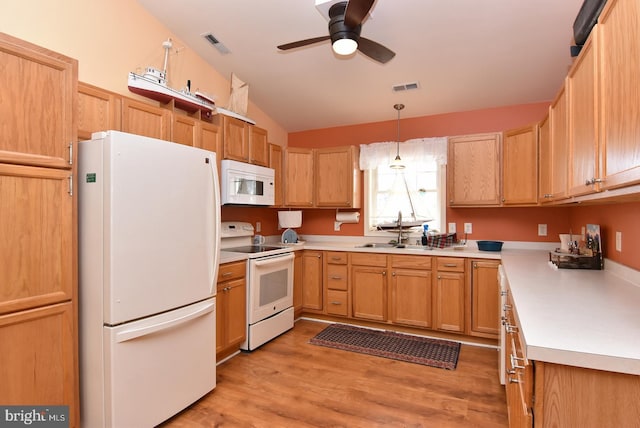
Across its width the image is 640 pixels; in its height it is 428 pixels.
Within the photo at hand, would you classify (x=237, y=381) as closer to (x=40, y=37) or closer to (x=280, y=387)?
(x=280, y=387)

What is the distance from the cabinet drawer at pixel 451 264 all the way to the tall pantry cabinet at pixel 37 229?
2939mm

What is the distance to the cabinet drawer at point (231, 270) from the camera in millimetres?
2753

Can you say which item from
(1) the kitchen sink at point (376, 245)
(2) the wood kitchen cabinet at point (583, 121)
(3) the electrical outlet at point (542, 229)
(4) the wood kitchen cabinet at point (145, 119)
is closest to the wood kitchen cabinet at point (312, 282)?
(1) the kitchen sink at point (376, 245)

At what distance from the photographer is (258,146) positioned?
3.65 m

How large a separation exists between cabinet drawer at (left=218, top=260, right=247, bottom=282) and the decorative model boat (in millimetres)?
1427

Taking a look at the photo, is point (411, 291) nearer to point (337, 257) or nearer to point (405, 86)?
point (337, 257)

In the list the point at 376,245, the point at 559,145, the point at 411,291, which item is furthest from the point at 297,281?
the point at 559,145

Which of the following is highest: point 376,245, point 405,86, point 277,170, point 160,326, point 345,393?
point 405,86

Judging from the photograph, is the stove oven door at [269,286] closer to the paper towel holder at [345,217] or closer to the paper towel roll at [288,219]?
the paper towel roll at [288,219]

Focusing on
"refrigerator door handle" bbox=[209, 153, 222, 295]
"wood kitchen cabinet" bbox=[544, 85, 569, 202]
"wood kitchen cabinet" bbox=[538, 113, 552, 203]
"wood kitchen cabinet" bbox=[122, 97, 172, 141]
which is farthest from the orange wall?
"refrigerator door handle" bbox=[209, 153, 222, 295]

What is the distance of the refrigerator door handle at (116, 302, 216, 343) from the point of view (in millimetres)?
1794

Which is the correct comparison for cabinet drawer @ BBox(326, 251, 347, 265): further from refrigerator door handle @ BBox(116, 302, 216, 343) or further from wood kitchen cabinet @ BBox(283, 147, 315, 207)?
refrigerator door handle @ BBox(116, 302, 216, 343)

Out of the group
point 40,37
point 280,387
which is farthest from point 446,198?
point 40,37

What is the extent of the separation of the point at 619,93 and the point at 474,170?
2.44 m
